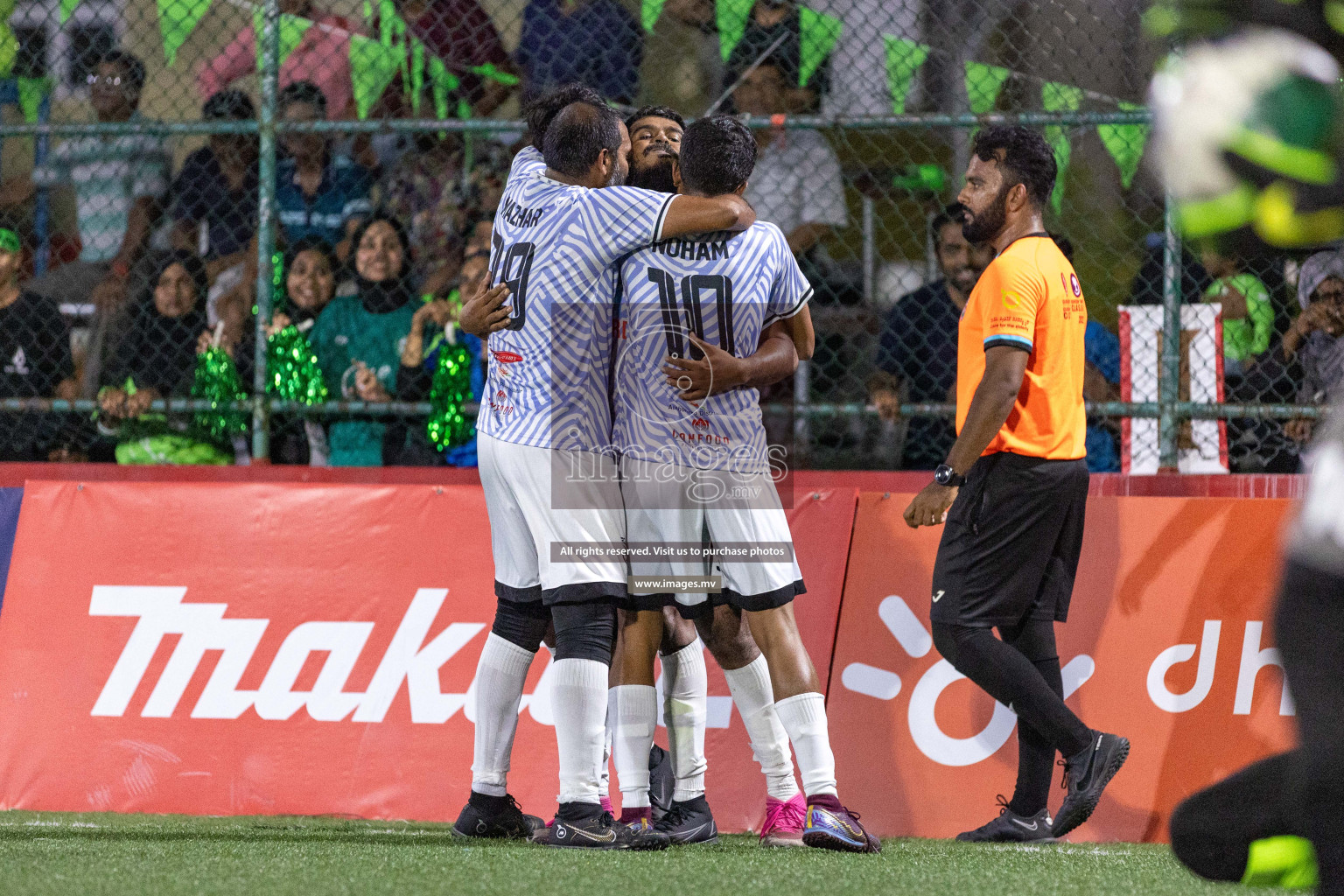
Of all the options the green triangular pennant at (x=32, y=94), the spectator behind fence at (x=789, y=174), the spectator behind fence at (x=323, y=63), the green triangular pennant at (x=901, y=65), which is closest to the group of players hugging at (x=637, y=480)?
the spectator behind fence at (x=789, y=174)

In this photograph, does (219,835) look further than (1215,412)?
No

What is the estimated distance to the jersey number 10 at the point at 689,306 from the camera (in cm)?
395

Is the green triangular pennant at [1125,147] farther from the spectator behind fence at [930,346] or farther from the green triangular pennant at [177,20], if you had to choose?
the green triangular pennant at [177,20]

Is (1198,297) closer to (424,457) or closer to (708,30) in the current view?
(708,30)

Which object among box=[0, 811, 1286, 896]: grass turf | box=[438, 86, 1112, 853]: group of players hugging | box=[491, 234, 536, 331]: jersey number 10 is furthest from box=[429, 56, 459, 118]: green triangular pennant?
box=[0, 811, 1286, 896]: grass turf

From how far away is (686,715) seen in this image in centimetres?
419

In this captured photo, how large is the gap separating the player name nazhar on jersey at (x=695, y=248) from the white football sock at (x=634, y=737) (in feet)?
4.07

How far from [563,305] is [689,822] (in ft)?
5.14

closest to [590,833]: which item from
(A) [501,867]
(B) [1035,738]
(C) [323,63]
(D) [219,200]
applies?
(A) [501,867]

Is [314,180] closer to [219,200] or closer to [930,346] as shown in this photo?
[219,200]

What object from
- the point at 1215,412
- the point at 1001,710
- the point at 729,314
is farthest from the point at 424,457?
the point at 1215,412

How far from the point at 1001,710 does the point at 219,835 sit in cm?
248

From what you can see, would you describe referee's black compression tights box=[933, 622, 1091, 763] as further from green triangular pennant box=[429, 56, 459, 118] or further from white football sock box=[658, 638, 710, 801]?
green triangular pennant box=[429, 56, 459, 118]

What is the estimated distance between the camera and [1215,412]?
499 centimetres
